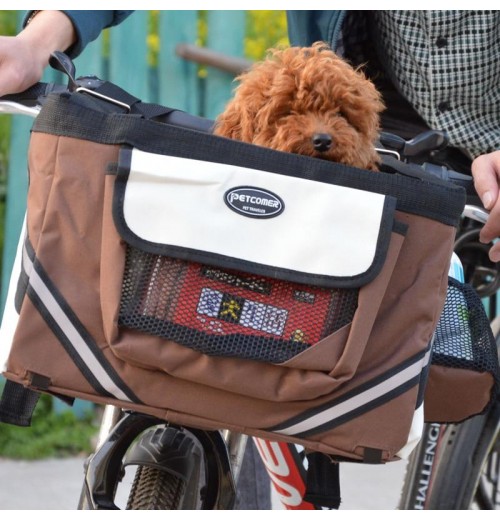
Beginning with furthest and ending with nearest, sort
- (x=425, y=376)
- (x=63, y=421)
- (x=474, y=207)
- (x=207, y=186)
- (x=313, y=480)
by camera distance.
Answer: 1. (x=63, y=421)
2. (x=474, y=207)
3. (x=313, y=480)
4. (x=425, y=376)
5. (x=207, y=186)

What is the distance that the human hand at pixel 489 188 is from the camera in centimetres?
181

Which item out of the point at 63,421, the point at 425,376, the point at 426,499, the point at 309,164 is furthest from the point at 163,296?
the point at 63,421

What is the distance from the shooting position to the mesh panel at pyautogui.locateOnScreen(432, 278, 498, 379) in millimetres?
1687

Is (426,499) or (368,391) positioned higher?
(368,391)

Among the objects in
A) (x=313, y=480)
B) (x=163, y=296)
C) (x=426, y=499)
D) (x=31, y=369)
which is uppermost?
(x=163, y=296)

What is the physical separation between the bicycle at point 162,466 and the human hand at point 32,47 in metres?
0.04

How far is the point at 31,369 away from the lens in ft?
5.02

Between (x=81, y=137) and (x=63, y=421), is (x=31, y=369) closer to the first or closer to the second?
(x=81, y=137)

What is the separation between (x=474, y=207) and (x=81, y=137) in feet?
2.48

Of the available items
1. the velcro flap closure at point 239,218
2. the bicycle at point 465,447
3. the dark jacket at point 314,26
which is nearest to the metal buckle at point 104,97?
the velcro flap closure at point 239,218

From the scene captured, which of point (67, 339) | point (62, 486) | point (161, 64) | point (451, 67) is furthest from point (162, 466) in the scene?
point (161, 64)

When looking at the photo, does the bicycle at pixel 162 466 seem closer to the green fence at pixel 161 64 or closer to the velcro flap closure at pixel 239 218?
the velcro flap closure at pixel 239 218

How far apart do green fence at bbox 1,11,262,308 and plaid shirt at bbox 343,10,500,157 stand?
1.92 m

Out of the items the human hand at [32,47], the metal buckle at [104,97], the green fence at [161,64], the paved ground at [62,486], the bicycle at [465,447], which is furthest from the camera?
the green fence at [161,64]
